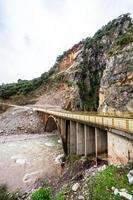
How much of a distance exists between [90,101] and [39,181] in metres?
27.5

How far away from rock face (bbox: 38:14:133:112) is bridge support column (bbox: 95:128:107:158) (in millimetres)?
6123

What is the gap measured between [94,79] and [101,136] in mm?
29884

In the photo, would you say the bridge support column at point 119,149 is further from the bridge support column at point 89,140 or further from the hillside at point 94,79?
the hillside at point 94,79

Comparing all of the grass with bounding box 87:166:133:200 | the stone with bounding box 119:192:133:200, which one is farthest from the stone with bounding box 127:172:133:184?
the stone with bounding box 119:192:133:200

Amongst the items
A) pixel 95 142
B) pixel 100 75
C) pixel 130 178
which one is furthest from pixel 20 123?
pixel 130 178

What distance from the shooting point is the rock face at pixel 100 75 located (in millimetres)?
22750

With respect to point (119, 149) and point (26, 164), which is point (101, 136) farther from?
point (26, 164)

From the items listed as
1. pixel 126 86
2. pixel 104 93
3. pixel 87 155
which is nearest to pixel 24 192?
pixel 87 155

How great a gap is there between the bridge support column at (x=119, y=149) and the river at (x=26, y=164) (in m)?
7.92

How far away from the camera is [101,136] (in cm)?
1594

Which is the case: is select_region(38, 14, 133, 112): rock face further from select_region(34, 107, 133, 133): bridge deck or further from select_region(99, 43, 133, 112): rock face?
select_region(34, 107, 133, 133): bridge deck

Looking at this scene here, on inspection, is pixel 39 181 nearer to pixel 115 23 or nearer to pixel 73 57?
pixel 115 23

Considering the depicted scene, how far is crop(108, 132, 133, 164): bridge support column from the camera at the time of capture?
1061 centimetres

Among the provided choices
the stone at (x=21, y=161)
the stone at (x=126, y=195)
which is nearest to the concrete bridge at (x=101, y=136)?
the stone at (x=126, y=195)
